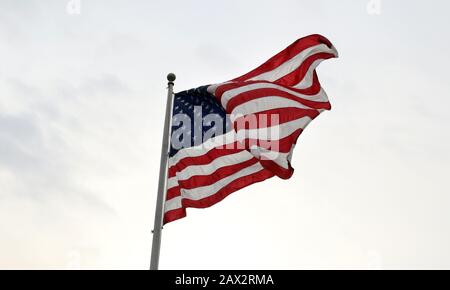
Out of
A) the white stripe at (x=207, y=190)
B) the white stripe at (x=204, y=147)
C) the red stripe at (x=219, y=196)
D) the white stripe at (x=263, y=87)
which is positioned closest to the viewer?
the red stripe at (x=219, y=196)

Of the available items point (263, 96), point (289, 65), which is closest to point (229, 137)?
point (263, 96)

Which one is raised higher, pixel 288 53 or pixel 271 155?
pixel 288 53

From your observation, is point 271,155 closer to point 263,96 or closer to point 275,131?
point 275,131

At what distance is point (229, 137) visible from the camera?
15.5 metres

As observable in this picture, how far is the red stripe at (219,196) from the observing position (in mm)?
14383

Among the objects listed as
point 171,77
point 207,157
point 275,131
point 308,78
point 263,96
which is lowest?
point 207,157

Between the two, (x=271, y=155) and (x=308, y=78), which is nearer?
(x=271, y=155)

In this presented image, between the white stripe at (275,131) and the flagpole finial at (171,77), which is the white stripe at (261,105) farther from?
the flagpole finial at (171,77)

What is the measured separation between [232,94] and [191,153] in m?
1.71

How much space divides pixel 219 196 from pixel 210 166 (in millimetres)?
709

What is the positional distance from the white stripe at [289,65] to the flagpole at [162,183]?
2.30 m

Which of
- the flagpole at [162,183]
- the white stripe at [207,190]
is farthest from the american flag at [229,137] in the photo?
the flagpole at [162,183]
